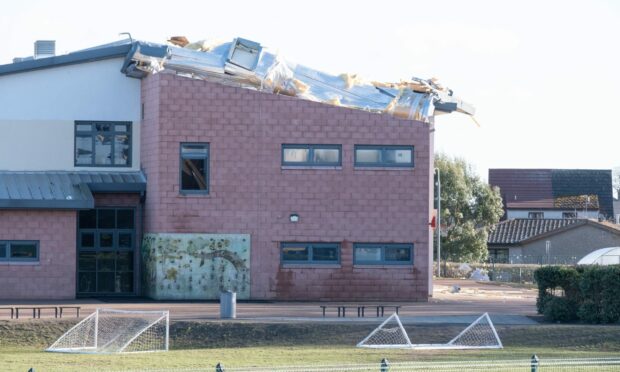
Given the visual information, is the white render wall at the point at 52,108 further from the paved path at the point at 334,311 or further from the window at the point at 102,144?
the paved path at the point at 334,311

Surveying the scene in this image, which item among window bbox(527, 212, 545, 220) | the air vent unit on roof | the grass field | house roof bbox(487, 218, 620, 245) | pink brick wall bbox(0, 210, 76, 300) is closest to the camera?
the grass field

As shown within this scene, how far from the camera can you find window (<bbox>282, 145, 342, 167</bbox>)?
42.6 metres

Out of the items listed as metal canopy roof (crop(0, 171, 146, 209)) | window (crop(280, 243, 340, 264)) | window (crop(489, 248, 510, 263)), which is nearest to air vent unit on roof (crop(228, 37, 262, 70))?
metal canopy roof (crop(0, 171, 146, 209))

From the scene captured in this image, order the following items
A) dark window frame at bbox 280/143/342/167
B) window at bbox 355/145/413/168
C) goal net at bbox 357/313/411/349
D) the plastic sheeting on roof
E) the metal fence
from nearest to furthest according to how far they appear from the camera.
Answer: the metal fence, goal net at bbox 357/313/411/349, dark window frame at bbox 280/143/342/167, window at bbox 355/145/413/168, the plastic sheeting on roof

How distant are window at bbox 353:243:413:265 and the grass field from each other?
33.6 ft

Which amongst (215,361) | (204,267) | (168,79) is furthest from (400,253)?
(215,361)

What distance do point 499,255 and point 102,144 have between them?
4754cm

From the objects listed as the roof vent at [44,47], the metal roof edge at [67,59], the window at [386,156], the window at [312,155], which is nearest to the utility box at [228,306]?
the window at [312,155]

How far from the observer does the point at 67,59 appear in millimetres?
43250

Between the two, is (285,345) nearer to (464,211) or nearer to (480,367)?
(480,367)

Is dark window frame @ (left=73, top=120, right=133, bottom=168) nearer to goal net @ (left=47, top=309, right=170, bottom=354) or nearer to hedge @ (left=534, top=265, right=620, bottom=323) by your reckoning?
goal net @ (left=47, top=309, right=170, bottom=354)

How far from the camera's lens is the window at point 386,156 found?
4278cm

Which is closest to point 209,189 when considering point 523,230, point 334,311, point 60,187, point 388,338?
point 60,187

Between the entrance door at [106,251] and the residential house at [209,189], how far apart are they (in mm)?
49
